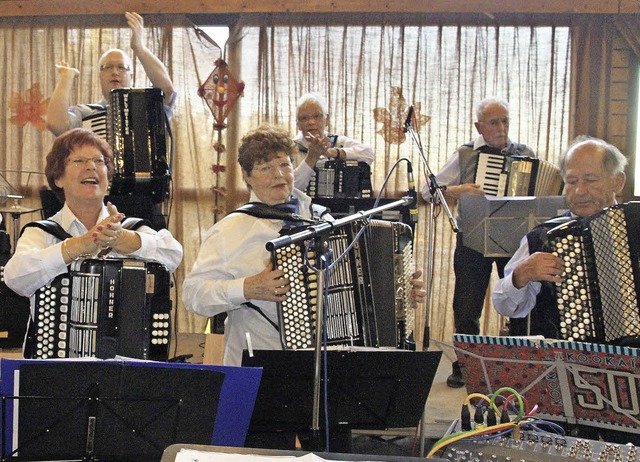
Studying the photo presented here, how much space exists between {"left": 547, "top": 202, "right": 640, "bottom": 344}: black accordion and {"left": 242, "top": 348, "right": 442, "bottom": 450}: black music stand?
627mm

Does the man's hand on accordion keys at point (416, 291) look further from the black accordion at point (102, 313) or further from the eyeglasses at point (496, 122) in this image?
the eyeglasses at point (496, 122)

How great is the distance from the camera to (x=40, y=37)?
6.40 meters

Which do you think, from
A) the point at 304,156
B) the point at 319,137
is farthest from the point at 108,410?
the point at 304,156

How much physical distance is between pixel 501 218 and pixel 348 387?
7.36 ft

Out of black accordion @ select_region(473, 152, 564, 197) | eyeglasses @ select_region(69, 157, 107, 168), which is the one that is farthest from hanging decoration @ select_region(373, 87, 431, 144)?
eyeglasses @ select_region(69, 157, 107, 168)

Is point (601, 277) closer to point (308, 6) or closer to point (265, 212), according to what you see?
point (265, 212)

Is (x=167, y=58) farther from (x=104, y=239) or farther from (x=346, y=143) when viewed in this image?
(x=104, y=239)

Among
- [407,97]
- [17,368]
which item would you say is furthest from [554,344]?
[407,97]

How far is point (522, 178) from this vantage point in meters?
4.77

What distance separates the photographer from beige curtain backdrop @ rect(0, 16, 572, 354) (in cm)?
612

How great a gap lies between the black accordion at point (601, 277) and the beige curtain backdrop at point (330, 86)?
3.33 metres

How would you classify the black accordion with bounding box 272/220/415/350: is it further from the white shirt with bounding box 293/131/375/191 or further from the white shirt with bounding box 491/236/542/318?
the white shirt with bounding box 293/131/375/191

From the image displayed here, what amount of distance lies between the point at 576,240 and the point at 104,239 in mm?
1624

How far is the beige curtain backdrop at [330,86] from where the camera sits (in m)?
6.12
